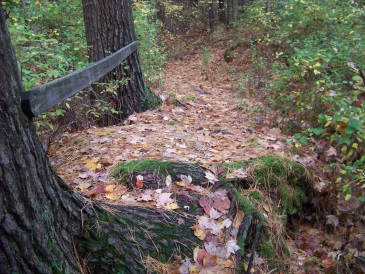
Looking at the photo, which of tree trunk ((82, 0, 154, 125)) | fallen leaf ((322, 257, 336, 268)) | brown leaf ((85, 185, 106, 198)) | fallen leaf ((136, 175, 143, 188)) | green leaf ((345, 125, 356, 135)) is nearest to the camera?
brown leaf ((85, 185, 106, 198))

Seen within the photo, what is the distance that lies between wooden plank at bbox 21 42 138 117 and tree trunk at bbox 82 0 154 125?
1.17 meters

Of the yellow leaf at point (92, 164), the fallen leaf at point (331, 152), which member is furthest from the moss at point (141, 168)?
the fallen leaf at point (331, 152)

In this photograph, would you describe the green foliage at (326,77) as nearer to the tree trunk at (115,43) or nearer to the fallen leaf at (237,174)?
the fallen leaf at (237,174)

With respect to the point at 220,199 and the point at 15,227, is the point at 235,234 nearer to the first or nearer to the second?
the point at 220,199

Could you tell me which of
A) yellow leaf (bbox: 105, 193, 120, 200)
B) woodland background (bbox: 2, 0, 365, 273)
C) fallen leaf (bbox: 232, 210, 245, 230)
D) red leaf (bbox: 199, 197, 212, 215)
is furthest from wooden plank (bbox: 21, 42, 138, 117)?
fallen leaf (bbox: 232, 210, 245, 230)

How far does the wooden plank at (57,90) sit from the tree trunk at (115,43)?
3.85 ft

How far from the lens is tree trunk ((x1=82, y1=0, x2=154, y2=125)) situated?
17.4ft

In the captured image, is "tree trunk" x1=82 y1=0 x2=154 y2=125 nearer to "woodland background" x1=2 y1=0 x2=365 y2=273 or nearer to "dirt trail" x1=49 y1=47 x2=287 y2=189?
"woodland background" x1=2 y1=0 x2=365 y2=273

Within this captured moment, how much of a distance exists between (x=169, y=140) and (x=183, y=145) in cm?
23

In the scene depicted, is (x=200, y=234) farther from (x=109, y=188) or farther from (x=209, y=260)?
(x=109, y=188)

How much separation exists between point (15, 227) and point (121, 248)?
2.85ft

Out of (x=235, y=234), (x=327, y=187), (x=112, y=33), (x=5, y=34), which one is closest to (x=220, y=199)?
(x=235, y=234)

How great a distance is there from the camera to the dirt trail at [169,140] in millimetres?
3570

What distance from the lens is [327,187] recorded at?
4.21 meters
